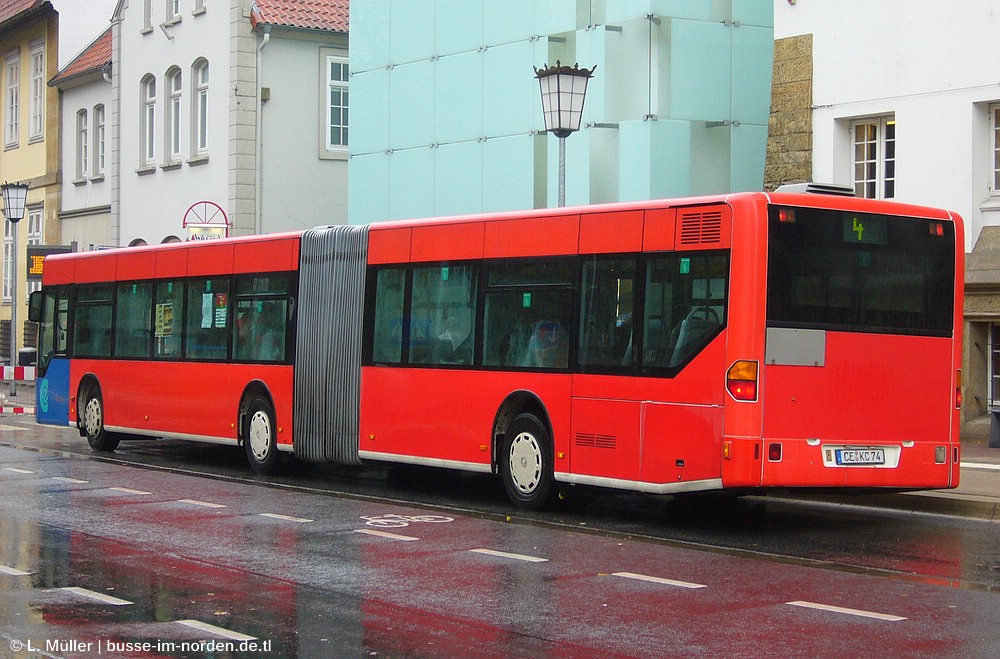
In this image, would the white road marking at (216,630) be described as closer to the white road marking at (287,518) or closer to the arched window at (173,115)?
the white road marking at (287,518)

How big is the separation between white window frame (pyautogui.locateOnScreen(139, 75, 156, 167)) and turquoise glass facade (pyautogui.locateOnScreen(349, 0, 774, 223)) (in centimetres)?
1198

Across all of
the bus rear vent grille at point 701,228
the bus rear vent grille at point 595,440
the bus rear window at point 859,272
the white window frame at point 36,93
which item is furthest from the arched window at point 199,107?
the bus rear window at point 859,272

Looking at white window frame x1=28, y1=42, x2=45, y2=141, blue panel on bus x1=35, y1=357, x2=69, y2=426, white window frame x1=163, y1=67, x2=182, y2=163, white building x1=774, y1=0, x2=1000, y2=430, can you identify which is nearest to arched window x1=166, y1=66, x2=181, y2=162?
white window frame x1=163, y1=67, x2=182, y2=163

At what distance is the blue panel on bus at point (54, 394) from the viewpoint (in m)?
24.2

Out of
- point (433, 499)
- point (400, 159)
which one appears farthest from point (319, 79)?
point (433, 499)

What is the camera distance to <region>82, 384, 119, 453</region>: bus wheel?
2314 cm

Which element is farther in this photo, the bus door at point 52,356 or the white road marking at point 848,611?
the bus door at point 52,356

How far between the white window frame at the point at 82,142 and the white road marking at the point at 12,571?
38015mm

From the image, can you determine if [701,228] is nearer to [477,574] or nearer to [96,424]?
[477,574]

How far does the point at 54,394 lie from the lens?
24.5 meters

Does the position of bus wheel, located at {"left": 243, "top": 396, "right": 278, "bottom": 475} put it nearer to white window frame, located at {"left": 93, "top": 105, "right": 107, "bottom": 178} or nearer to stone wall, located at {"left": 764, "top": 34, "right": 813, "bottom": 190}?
stone wall, located at {"left": 764, "top": 34, "right": 813, "bottom": 190}

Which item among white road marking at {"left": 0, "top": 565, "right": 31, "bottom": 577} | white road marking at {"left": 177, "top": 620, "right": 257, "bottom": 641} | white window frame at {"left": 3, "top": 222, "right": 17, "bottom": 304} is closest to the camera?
white road marking at {"left": 177, "top": 620, "right": 257, "bottom": 641}

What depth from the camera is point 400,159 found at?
104ft

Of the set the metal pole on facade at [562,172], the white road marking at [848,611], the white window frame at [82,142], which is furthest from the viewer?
the white window frame at [82,142]
